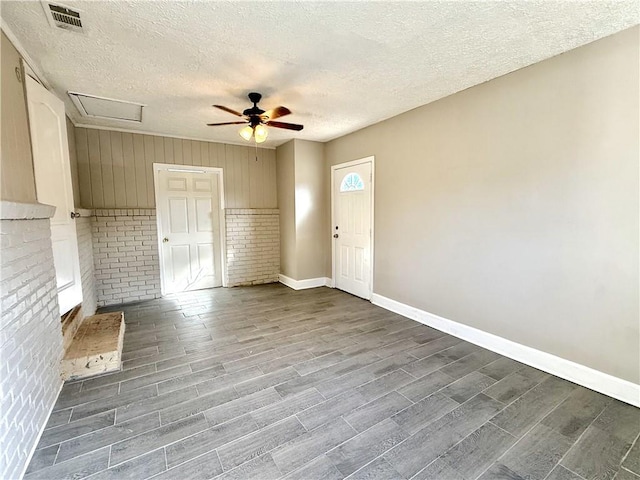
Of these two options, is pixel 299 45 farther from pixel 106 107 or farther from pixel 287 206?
pixel 287 206

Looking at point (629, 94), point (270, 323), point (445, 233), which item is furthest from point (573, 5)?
point (270, 323)

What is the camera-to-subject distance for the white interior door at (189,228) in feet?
15.8

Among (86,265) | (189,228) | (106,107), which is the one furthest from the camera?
(189,228)

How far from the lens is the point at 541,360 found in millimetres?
2559

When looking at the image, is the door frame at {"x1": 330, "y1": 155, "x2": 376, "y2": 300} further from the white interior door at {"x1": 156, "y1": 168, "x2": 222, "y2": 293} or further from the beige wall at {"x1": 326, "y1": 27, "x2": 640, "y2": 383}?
the white interior door at {"x1": 156, "y1": 168, "x2": 222, "y2": 293}

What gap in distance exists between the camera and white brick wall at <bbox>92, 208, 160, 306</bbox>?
14.3ft

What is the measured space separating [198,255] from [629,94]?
5468 millimetres

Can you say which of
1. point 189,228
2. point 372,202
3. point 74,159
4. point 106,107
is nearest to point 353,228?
point 372,202

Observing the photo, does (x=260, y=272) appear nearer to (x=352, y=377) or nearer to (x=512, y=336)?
(x=352, y=377)

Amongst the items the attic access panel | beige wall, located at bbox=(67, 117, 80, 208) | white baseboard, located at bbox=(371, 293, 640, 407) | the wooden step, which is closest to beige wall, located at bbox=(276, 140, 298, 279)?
the attic access panel

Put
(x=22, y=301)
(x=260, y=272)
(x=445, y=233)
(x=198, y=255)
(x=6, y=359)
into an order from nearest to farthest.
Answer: (x=6, y=359) < (x=22, y=301) < (x=445, y=233) < (x=198, y=255) < (x=260, y=272)

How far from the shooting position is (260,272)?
5.70m

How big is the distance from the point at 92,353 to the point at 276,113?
268cm

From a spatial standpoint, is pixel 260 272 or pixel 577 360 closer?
pixel 577 360
